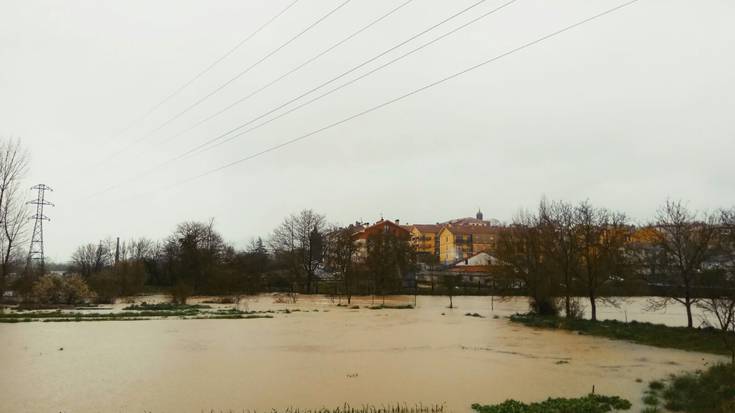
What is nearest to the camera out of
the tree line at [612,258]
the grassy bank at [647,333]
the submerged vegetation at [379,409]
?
the submerged vegetation at [379,409]

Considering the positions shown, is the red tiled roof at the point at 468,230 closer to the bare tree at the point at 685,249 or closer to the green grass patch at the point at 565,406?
the bare tree at the point at 685,249

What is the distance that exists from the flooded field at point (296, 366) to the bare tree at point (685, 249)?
6109 millimetres

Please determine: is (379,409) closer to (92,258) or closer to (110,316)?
(110,316)

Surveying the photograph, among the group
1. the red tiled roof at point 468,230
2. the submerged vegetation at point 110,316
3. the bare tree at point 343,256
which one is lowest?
the submerged vegetation at point 110,316

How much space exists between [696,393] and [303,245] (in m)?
63.5

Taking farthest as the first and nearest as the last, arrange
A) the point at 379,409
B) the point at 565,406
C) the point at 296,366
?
the point at 296,366
the point at 565,406
the point at 379,409

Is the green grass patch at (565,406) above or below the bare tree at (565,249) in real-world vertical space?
below

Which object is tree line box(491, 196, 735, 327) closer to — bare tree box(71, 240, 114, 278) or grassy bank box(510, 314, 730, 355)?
grassy bank box(510, 314, 730, 355)

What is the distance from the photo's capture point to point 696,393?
1147 centimetres

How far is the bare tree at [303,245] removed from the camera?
230 feet

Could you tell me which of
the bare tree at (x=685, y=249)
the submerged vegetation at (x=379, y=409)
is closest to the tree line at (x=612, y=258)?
the bare tree at (x=685, y=249)

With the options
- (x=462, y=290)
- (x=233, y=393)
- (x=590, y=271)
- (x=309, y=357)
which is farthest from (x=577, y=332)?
(x=462, y=290)

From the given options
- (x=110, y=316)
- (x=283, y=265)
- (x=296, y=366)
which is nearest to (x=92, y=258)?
(x=283, y=265)

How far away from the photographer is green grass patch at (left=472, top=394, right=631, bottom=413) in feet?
33.2
